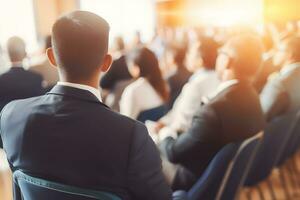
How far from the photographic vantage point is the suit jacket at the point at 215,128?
6.15ft

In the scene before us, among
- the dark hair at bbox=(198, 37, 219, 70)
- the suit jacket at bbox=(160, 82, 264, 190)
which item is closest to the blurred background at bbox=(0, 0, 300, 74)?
the dark hair at bbox=(198, 37, 219, 70)

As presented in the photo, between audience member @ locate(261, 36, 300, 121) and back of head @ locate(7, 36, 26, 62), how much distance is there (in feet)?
6.41

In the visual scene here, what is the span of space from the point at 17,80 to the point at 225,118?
1.92m

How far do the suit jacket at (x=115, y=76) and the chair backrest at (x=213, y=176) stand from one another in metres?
2.38

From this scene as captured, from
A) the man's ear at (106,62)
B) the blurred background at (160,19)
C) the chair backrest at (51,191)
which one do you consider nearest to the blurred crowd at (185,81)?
the man's ear at (106,62)

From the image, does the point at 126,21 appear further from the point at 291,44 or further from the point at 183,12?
the point at 291,44

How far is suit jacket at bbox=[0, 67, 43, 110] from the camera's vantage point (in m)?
3.15

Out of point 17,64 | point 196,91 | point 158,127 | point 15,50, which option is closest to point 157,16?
point 15,50

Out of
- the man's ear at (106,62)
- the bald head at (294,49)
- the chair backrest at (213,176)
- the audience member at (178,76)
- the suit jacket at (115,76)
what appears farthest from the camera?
the suit jacket at (115,76)

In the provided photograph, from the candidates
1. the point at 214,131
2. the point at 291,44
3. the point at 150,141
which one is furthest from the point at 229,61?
the point at 291,44

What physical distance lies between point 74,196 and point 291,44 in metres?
2.45

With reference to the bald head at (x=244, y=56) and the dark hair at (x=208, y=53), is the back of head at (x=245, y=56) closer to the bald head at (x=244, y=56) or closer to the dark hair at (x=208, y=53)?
the bald head at (x=244, y=56)

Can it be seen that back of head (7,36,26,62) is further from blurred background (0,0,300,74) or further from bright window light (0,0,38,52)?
bright window light (0,0,38,52)

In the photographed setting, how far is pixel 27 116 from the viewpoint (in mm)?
1206
